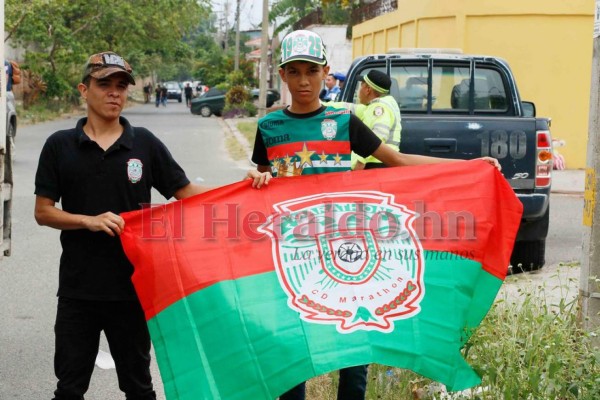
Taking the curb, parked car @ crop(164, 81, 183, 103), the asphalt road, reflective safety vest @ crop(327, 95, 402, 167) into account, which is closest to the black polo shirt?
the asphalt road

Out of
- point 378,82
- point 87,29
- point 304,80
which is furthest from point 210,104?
A: point 304,80

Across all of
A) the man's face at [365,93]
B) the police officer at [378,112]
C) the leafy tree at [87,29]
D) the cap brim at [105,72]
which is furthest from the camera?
the leafy tree at [87,29]

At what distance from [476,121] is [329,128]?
483 cm

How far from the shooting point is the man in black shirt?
13.9 ft

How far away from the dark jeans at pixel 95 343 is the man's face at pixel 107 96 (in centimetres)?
82

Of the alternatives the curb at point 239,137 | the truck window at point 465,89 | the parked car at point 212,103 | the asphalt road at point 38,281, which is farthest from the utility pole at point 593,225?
the parked car at point 212,103

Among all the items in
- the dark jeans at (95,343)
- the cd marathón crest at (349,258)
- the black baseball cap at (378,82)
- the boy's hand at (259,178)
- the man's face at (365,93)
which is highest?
the black baseball cap at (378,82)

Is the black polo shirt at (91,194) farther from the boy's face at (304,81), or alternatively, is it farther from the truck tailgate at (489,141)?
the truck tailgate at (489,141)

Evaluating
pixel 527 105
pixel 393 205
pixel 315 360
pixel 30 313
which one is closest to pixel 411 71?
pixel 527 105

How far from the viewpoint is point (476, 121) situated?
902cm

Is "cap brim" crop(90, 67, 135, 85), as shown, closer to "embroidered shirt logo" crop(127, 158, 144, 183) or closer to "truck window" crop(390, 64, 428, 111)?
"embroidered shirt logo" crop(127, 158, 144, 183)

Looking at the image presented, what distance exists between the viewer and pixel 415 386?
537 centimetres

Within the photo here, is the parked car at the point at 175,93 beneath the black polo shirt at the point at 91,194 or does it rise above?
above

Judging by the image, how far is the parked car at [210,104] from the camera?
157ft
